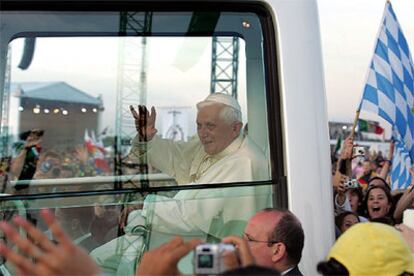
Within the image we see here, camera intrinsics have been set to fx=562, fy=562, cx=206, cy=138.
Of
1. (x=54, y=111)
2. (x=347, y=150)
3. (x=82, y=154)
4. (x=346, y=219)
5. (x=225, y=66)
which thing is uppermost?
(x=54, y=111)

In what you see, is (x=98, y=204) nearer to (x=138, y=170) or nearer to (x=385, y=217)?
(x=138, y=170)

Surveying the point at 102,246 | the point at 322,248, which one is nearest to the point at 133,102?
the point at 102,246

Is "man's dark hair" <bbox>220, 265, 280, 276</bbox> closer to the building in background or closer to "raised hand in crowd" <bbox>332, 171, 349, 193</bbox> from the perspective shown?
the building in background

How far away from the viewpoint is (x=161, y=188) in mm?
2186

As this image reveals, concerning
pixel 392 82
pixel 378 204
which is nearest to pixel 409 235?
pixel 378 204

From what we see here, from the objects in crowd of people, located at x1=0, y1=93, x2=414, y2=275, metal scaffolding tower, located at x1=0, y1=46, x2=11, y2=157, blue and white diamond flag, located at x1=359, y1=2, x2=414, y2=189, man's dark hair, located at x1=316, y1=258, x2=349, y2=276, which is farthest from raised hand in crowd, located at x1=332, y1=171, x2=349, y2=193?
metal scaffolding tower, located at x1=0, y1=46, x2=11, y2=157

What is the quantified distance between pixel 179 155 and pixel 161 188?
470 millimetres

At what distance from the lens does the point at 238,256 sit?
4.83 feet

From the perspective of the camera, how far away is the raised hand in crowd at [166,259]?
1396 mm

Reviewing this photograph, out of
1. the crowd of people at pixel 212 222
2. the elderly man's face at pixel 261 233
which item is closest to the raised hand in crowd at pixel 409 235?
the crowd of people at pixel 212 222

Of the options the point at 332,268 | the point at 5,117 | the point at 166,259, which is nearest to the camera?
the point at 166,259

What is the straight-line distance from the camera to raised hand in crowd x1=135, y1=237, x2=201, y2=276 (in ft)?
4.58

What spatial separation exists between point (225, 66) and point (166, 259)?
105 cm

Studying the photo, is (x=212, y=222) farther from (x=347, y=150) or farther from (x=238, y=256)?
(x=347, y=150)
